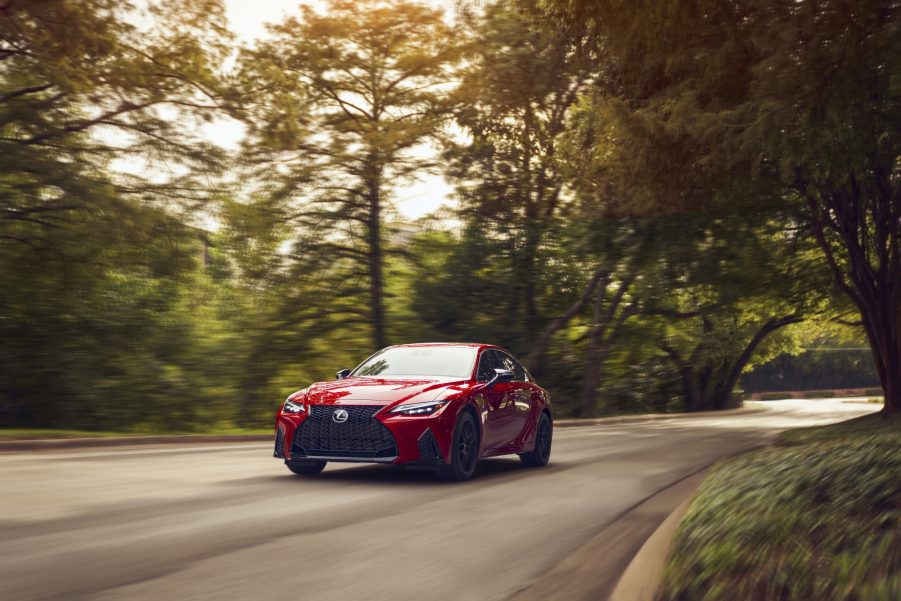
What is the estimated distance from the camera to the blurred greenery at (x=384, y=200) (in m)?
19.1

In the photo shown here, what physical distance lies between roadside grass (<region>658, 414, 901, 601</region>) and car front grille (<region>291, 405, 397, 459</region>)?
4.15 meters

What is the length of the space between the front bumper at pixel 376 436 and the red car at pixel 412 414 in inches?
0.4

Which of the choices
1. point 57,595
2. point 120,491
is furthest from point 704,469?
point 57,595

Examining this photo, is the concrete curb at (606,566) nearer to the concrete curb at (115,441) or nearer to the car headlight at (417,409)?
the car headlight at (417,409)

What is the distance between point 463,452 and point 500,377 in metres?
1.33

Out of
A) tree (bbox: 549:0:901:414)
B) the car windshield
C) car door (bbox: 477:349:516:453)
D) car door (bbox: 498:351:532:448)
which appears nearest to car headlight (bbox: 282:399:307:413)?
the car windshield

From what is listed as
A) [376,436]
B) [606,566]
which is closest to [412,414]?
[376,436]

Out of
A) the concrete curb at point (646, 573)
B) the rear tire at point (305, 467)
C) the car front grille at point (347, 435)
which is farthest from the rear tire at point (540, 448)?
the concrete curb at point (646, 573)

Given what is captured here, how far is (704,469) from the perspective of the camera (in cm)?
1515

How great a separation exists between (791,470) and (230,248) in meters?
23.3

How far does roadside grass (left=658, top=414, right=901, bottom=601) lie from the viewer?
5.25 metres

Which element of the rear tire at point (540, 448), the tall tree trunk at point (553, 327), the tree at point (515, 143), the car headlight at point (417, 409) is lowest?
the rear tire at point (540, 448)

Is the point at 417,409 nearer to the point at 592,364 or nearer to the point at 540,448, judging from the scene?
the point at 540,448

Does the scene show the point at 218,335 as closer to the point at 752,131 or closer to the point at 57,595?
the point at 752,131
